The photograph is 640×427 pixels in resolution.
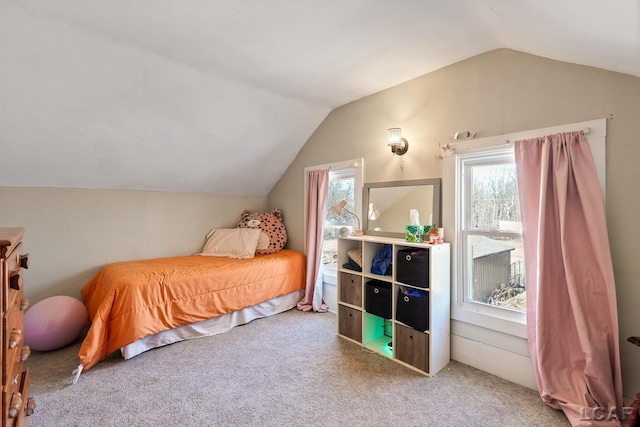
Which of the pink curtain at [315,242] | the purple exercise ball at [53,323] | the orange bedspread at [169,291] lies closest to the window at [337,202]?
the pink curtain at [315,242]

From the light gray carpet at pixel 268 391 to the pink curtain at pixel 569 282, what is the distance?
0.70 feet

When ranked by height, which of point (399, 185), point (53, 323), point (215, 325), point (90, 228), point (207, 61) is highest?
point (207, 61)

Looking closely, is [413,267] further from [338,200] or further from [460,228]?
[338,200]

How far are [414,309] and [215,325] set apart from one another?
6.23ft

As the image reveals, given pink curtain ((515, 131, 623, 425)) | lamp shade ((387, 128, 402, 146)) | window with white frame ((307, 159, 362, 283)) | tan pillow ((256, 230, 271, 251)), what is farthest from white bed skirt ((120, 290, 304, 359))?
pink curtain ((515, 131, 623, 425))

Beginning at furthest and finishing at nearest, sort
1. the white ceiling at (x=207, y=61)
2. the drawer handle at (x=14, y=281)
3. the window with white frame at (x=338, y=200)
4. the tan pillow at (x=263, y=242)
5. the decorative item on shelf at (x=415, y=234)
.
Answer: the tan pillow at (x=263, y=242) → the window with white frame at (x=338, y=200) → the decorative item on shelf at (x=415, y=234) → the white ceiling at (x=207, y=61) → the drawer handle at (x=14, y=281)

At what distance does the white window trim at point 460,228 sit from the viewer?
2.02 meters

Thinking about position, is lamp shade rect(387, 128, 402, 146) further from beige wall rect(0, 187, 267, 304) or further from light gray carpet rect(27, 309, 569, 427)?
beige wall rect(0, 187, 267, 304)

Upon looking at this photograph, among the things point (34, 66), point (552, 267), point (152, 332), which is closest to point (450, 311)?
point (552, 267)

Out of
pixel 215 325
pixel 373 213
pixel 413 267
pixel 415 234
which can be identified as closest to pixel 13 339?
pixel 215 325

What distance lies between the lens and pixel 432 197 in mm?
2500

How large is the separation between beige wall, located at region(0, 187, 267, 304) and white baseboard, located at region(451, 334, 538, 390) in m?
3.15

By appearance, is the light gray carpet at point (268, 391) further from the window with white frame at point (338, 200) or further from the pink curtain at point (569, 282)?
the window with white frame at point (338, 200)

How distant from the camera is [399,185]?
274 centimetres
